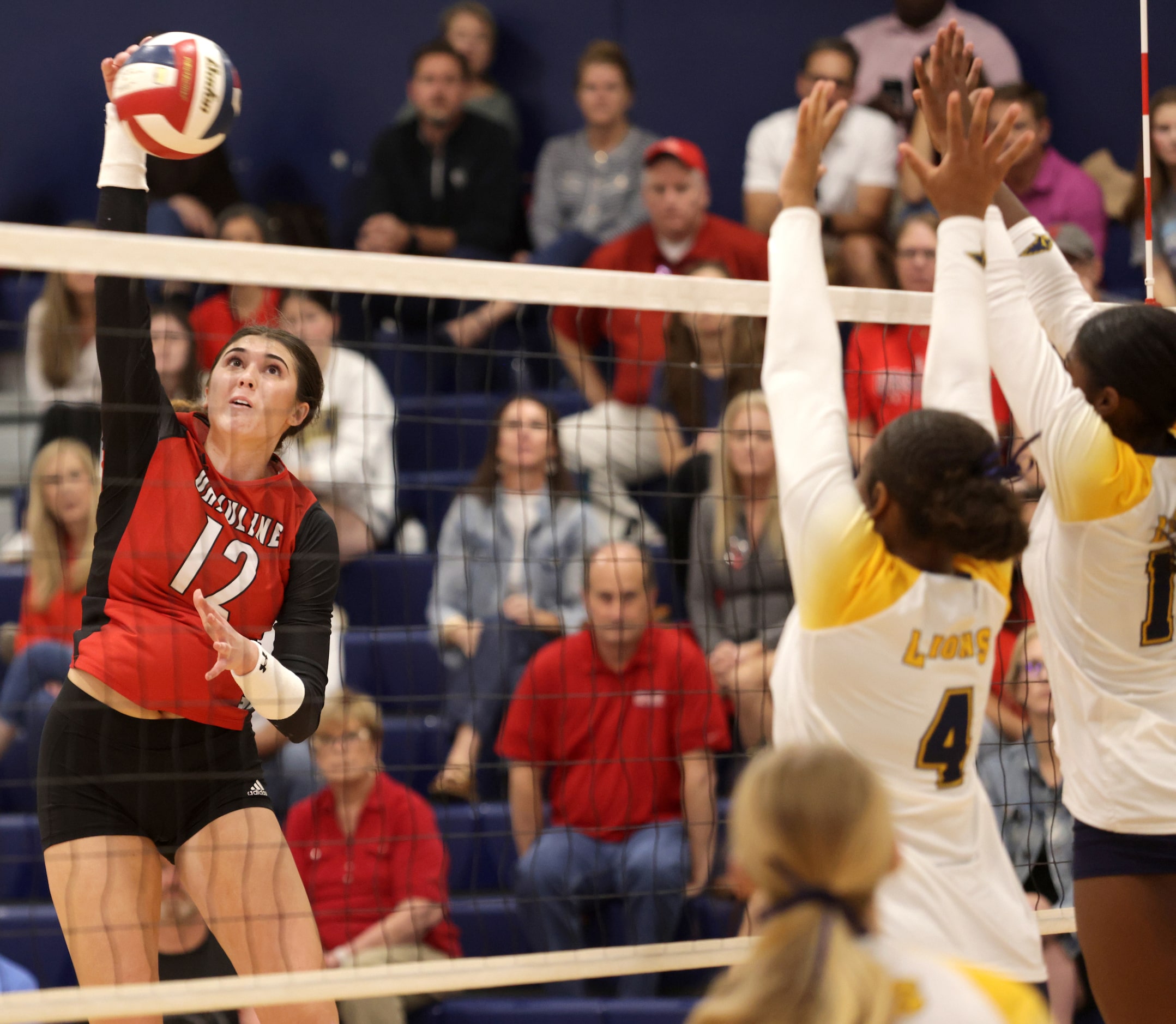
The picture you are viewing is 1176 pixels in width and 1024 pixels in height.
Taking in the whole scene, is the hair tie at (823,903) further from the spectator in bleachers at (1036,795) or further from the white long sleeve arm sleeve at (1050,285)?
the spectator in bleachers at (1036,795)

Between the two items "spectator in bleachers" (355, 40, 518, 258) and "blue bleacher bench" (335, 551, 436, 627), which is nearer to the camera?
"blue bleacher bench" (335, 551, 436, 627)

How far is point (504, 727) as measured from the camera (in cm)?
538

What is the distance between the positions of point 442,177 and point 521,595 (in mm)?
2922

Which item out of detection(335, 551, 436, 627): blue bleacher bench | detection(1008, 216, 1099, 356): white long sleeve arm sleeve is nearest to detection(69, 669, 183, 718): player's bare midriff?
detection(1008, 216, 1099, 356): white long sleeve arm sleeve

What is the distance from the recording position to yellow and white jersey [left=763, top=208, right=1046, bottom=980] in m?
2.46

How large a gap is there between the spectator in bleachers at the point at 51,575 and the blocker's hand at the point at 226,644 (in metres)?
2.87

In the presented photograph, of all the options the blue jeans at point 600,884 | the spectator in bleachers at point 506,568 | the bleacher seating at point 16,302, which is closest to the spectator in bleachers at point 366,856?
the blue jeans at point 600,884

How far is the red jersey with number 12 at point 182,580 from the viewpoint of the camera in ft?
10.7

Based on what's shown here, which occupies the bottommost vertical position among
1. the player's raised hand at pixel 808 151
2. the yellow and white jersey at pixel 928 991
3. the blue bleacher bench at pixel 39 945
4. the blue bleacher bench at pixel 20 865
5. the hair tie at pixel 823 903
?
the blue bleacher bench at pixel 39 945

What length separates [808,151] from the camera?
8.89 ft

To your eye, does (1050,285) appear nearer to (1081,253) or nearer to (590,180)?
(1081,253)

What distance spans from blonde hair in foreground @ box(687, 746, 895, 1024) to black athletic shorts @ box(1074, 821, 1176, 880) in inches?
57.7

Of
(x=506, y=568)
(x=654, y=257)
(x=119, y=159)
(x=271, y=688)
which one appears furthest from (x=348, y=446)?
(x=271, y=688)

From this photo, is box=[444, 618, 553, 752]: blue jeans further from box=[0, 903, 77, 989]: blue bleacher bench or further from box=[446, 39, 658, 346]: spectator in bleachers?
box=[446, 39, 658, 346]: spectator in bleachers
